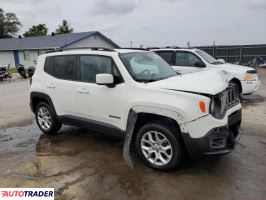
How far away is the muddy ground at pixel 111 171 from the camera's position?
4.03 meters

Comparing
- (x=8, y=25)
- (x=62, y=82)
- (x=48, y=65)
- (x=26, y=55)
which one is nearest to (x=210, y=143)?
(x=62, y=82)

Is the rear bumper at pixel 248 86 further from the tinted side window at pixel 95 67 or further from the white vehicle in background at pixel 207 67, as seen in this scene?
the tinted side window at pixel 95 67

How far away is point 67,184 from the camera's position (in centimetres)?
429

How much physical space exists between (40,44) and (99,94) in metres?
33.1

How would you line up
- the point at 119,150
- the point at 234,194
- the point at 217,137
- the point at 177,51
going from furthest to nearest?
the point at 177,51 < the point at 119,150 < the point at 217,137 < the point at 234,194

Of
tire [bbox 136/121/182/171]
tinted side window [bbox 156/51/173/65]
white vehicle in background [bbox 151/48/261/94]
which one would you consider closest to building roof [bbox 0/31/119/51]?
tinted side window [bbox 156/51/173/65]

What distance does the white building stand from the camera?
33.7 meters

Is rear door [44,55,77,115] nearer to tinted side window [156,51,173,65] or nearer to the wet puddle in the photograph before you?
the wet puddle

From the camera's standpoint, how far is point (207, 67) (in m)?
10.2

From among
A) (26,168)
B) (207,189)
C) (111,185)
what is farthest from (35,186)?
(207,189)

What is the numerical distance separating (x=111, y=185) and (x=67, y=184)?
2.07 ft

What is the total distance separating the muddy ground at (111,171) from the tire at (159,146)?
14 centimetres

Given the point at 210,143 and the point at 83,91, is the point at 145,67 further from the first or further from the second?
the point at 210,143

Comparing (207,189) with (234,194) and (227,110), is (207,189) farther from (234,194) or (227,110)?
(227,110)
